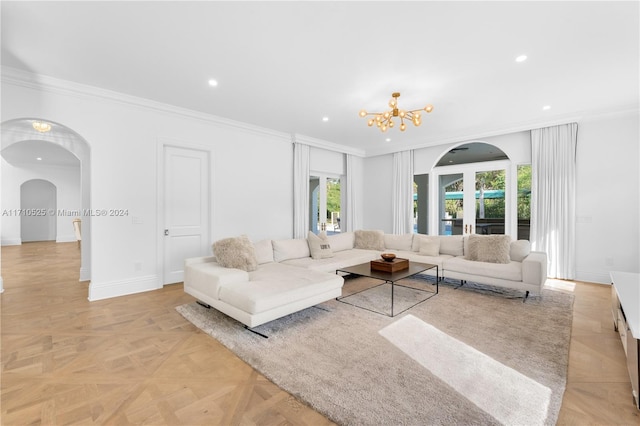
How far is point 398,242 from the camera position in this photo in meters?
5.69

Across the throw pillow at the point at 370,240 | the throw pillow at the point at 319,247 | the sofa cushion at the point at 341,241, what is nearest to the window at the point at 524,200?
the throw pillow at the point at 370,240

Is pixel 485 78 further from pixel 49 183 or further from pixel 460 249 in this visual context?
pixel 49 183

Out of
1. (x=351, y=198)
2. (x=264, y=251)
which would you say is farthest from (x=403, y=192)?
(x=264, y=251)

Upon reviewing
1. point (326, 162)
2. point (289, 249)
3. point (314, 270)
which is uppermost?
point (326, 162)

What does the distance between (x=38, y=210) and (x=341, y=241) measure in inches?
465

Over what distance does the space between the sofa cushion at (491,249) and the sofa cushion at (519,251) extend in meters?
0.12

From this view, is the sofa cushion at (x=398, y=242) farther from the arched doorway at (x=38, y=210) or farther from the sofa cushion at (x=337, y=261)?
the arched doorway at (x=38, y=210)

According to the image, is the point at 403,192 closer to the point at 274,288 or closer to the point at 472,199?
the point at 472,199

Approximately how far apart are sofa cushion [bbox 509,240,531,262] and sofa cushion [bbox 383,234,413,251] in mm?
1654

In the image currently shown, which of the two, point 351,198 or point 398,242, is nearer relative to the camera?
point 398,242

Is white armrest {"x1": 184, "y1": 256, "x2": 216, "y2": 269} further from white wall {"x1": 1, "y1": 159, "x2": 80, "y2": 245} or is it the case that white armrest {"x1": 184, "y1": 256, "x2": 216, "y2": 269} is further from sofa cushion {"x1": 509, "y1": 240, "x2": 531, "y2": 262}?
white wall {"x1": 1, "y1": 159, "x2": 80, "y2": 245}

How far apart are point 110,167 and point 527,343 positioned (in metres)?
5.41

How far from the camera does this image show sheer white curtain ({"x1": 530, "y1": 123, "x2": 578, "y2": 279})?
5.02 m

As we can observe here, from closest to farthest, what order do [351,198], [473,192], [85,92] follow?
[85,92]
[473,192]
[351,198]
